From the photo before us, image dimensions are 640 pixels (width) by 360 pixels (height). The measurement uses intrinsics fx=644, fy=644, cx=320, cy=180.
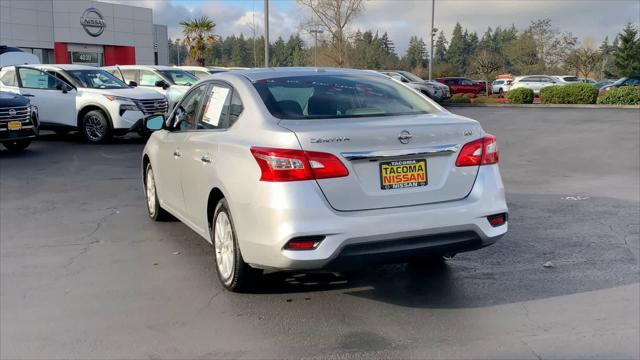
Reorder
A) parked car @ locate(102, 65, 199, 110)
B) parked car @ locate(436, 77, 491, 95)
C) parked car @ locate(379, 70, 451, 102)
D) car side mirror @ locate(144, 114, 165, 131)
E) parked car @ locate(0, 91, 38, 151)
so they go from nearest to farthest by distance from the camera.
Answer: car side mirror @ locate(144, 114, 165, 131), parked car @ locate(0, 91, 38, 151), parked car @ locate(102, 65, 199, 110), parked car @ locate(379, 70, 451, 102), parked car @ locate(436, 77, 491, 95)

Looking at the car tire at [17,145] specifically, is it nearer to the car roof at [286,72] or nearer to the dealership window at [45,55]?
the car roof at [286,72]

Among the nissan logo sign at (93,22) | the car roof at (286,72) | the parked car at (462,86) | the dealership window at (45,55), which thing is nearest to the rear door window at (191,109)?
the car roof at (286,72)

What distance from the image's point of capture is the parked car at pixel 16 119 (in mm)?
12031

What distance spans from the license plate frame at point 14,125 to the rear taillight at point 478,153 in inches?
403

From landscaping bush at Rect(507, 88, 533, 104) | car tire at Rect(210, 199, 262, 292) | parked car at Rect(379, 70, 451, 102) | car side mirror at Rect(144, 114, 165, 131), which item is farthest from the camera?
parked car at Rect(379, 70, 451, 102)

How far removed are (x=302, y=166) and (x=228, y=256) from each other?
1.15 meters

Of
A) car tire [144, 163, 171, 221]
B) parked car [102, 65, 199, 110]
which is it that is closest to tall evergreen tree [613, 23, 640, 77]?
parked car [102, 65, 199, 110]

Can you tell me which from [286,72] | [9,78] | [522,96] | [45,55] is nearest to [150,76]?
[9,78]

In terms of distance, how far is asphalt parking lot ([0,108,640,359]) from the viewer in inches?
155

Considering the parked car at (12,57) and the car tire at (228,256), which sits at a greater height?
the parked car at (12,57)

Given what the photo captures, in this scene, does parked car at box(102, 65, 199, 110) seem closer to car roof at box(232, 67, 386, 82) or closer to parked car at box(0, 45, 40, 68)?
parked car at box(0, 45, 40, 68)

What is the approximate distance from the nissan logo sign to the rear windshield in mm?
45939

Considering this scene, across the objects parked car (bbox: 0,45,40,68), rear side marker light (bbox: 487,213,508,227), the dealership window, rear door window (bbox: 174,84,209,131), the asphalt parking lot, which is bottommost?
the asphalt parking lot

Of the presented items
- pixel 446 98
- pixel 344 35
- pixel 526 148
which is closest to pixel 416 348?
pixel 526 148
